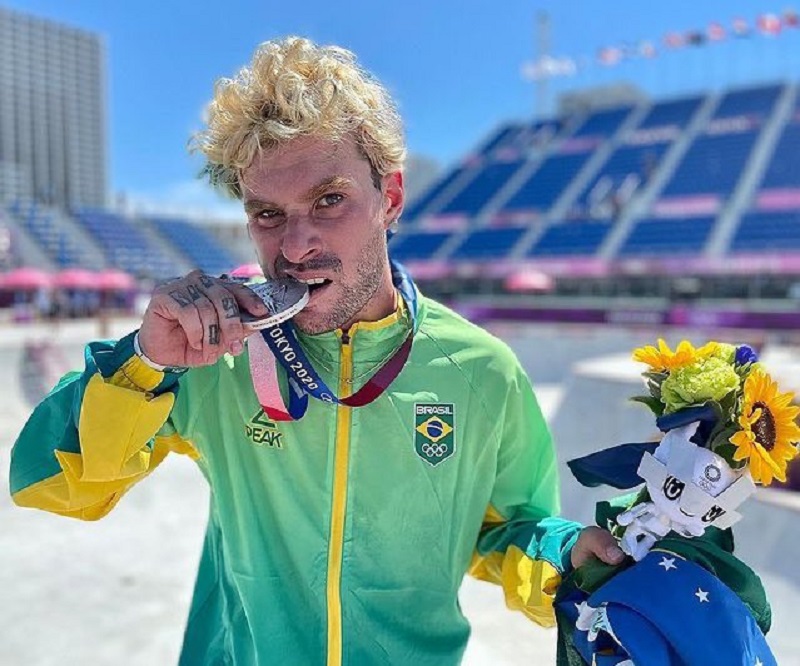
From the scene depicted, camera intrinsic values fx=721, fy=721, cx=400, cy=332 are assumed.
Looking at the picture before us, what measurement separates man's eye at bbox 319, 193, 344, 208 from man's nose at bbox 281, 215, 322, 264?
0.14 ft

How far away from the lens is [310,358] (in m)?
1.49

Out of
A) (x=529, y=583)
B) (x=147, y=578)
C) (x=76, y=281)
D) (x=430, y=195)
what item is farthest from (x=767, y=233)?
(x=529, y=583)

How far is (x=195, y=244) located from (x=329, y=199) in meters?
42.0

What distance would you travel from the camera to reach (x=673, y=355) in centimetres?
121

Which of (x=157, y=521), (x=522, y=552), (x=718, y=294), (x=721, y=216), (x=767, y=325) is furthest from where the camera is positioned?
(x=721, y=216)

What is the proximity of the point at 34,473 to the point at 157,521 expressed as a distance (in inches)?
132

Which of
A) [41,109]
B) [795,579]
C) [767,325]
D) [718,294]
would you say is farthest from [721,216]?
[41,109]

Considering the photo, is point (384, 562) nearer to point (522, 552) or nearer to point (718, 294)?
point (522, 552)

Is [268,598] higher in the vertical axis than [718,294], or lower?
higher

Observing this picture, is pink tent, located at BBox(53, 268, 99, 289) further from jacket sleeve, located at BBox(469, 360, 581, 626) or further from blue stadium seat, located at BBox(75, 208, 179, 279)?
jacket sleeve, located at BBox(469, 360, 581, 626)

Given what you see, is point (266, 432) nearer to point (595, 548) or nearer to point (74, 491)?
point (74, 491)

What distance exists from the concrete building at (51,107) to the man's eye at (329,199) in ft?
261

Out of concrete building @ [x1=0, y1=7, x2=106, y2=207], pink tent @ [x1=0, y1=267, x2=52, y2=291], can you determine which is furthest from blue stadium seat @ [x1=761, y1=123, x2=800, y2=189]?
concrete building @ [x1=0, y1=7, x2=106, y2=207]

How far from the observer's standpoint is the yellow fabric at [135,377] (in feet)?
3.94
